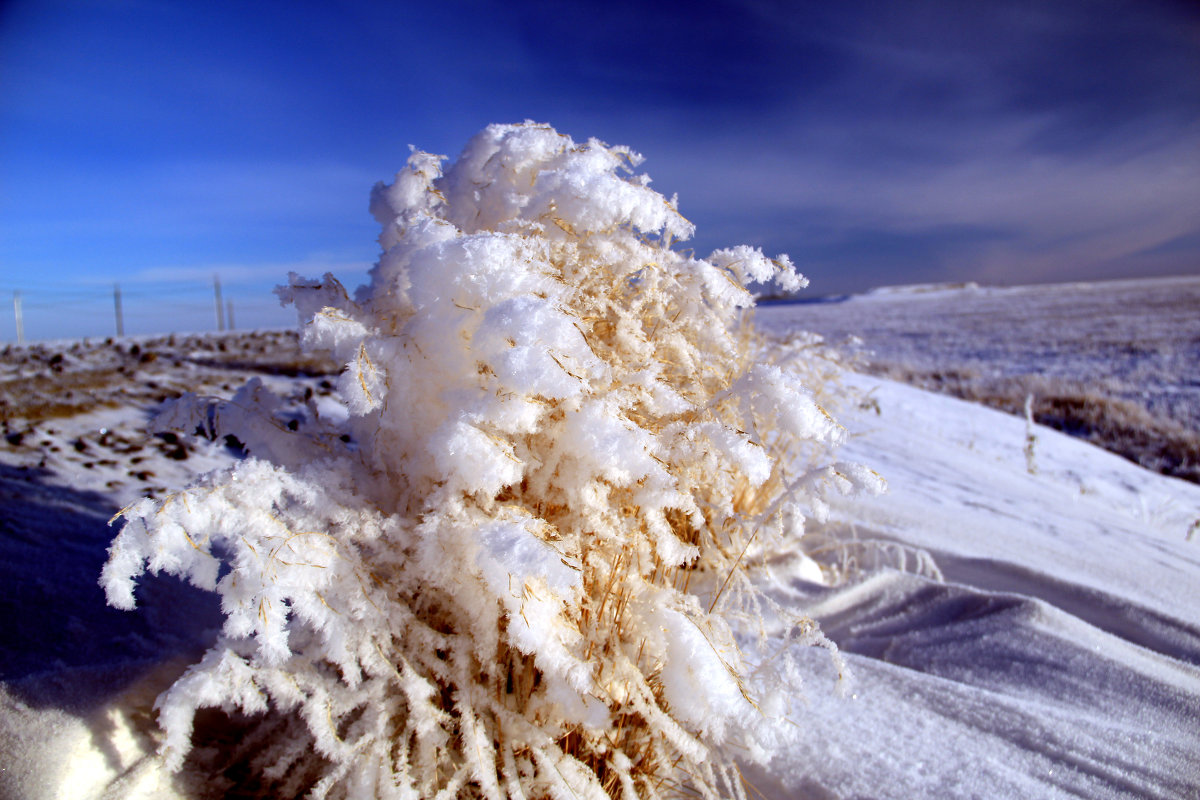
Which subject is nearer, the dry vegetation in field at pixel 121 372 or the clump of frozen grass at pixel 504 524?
the clump of frozen grass at pixel 504 524

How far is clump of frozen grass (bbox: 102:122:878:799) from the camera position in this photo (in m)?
1.20

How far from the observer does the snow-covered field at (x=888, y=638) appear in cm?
143

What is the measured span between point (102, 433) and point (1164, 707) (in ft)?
16.0

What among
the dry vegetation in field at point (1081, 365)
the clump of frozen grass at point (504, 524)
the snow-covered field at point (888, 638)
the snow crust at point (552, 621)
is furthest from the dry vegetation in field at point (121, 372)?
the dry vegetation in field at point (1081, 365)

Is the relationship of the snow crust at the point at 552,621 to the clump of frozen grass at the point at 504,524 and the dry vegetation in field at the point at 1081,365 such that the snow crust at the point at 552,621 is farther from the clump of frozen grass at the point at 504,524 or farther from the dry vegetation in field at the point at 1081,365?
the dry vegetation in field at the point at 1081,365

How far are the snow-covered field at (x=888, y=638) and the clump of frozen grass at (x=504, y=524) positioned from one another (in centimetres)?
21

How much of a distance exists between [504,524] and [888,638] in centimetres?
188

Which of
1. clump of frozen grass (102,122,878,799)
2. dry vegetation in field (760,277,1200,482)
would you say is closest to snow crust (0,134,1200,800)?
clump of frozen grass (102,122,878,799)

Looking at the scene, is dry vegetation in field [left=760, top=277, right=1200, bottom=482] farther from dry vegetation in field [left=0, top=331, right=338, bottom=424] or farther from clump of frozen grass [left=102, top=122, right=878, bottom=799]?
dry vegetation in field [left=0, top=331, right=338, bottom=424]

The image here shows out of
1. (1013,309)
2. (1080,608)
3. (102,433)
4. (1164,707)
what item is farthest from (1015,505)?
(1013,309)

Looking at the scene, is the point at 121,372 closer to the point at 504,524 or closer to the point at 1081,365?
the point at 504,524

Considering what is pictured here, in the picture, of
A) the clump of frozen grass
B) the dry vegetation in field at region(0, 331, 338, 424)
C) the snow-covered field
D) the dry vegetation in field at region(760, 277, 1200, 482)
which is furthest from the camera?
the dry vegetation in field at region(760, 277, 1200, 482)

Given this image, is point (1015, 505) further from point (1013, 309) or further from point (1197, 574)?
point (1013, 309)

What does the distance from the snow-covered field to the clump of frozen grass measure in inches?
8.4
